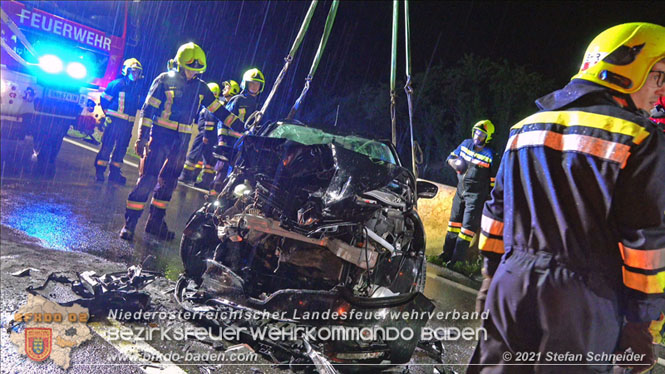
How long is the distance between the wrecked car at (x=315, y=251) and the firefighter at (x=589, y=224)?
2.65 ft

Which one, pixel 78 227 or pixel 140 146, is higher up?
pixel 140 146

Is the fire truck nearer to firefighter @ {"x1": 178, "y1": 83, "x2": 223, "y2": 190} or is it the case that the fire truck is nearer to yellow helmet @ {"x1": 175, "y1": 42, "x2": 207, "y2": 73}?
firefighter @ {"x1": 178, "y1": 83, "x2": 223, "y2": 190}

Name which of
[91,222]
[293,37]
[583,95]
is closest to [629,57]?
[583,95]

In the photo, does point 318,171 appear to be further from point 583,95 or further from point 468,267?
point 468,267

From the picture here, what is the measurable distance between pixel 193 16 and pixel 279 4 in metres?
3.96

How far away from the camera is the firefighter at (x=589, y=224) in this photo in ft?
5.03

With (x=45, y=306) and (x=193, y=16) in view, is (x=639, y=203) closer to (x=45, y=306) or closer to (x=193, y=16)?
(x=45, y=306)

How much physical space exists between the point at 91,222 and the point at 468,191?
502 centimetres

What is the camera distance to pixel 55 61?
6844 mm

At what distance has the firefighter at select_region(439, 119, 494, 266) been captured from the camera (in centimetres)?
609

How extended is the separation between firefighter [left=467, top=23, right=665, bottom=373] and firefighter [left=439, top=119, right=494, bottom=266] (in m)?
4.38

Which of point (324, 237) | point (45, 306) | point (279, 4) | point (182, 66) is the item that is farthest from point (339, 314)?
point (279, 4)

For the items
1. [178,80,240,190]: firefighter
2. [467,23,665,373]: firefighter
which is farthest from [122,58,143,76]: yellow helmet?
[467,23,665,373]: firefighter

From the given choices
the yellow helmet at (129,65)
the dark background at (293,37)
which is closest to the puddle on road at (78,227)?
the yellow helmet at (129,65)
